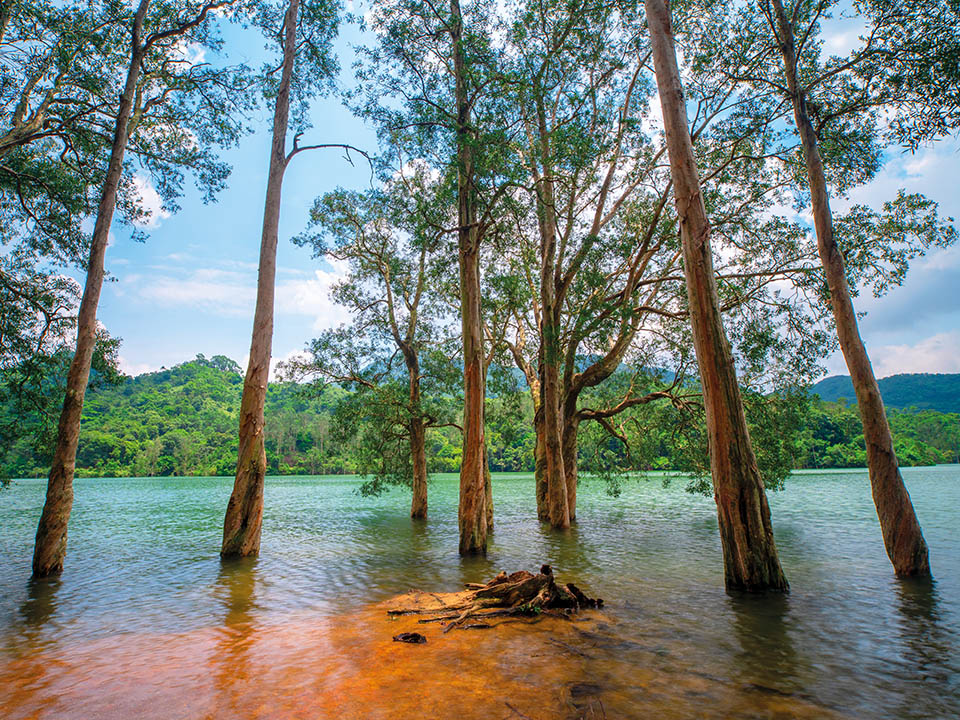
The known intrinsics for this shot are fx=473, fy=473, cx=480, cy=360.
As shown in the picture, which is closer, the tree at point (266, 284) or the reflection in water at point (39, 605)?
the reflection in water at point (39, 605)

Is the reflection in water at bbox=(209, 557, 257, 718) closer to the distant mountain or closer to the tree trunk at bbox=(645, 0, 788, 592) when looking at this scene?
the tree trunk at bbox=(645, 0, 788, 592)

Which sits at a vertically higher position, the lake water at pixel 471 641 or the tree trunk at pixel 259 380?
the tree trunk at pixel 259 380

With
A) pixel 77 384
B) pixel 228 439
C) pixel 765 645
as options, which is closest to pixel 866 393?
pixel 765 645

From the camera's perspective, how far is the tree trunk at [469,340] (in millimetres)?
10539

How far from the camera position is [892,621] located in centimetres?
592

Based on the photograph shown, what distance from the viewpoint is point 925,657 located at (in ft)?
15.6

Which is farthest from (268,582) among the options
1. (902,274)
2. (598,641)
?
(902,274)

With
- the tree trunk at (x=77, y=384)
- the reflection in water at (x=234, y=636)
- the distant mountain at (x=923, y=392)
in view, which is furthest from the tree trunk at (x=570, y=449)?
the distant mountain at (x=923, y=392)

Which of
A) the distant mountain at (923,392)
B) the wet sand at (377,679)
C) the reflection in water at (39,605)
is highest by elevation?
the distant mountain at (923,392)

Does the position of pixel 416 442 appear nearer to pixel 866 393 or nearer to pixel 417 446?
pixel 417 446

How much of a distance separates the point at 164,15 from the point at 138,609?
1209 cm

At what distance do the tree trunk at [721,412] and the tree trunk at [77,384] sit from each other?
1008cm

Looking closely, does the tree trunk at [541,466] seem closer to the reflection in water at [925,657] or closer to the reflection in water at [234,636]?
the reflection in water at [234,636]

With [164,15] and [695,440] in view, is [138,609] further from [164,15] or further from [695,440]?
[695,440]
